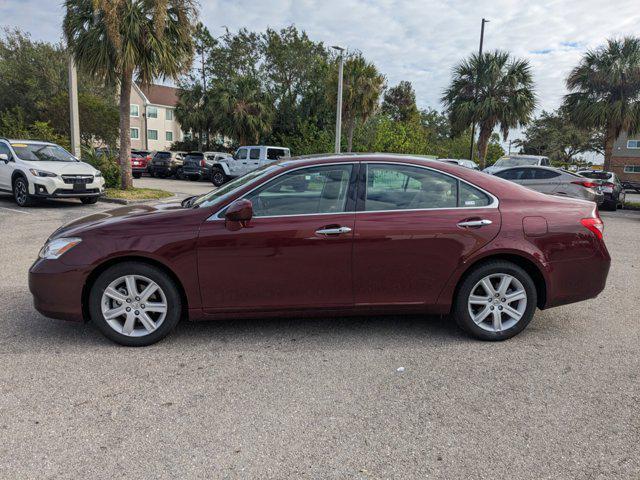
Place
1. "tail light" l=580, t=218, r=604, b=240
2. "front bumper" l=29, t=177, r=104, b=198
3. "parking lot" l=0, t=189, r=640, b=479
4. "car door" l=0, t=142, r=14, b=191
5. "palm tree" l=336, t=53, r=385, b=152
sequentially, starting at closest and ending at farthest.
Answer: "parking lot" l=0, t=189, r=640, b=479 < "tail light" l=580, t=218, r=604, b=240 < "front bumper" l=29, t=177, r=104, b=198 < "car door" l=0, t=142, r=14, b=191 < "palm tree" l=336, t=53, r=385, b=152

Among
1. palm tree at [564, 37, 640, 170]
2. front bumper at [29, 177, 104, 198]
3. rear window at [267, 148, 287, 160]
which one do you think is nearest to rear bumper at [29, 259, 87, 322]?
front bumper at [29, 177, 104, 198]

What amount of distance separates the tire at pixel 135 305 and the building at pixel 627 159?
5181cm

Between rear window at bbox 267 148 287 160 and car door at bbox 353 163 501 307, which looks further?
rear window at bbox 267 148 287 160

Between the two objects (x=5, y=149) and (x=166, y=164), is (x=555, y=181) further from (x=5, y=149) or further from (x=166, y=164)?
(x=166, y=164)

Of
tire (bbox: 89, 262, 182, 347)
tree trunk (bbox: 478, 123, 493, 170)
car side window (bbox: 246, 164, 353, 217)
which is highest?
tree trunk (bbox: 478, 123, 493, 170)

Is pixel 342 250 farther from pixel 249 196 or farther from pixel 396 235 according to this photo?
pixel 249 196

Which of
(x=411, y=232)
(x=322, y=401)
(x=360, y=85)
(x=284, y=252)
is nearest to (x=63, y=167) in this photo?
(x=284, y=252)

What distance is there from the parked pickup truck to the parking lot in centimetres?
1865

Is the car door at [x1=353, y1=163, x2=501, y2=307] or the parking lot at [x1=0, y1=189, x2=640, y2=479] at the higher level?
the car door at [x1=353, y1=163, x2=501, y2=307]

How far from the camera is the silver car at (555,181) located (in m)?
12.9

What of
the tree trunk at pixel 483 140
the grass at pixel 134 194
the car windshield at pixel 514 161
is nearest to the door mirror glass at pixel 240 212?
the grass at pixel 134 194

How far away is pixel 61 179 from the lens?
39.0 feet

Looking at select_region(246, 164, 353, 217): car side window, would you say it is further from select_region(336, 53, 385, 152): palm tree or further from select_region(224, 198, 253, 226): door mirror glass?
select_region(336, 53, 385, 152): palm tree

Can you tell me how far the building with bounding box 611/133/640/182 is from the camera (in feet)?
151
